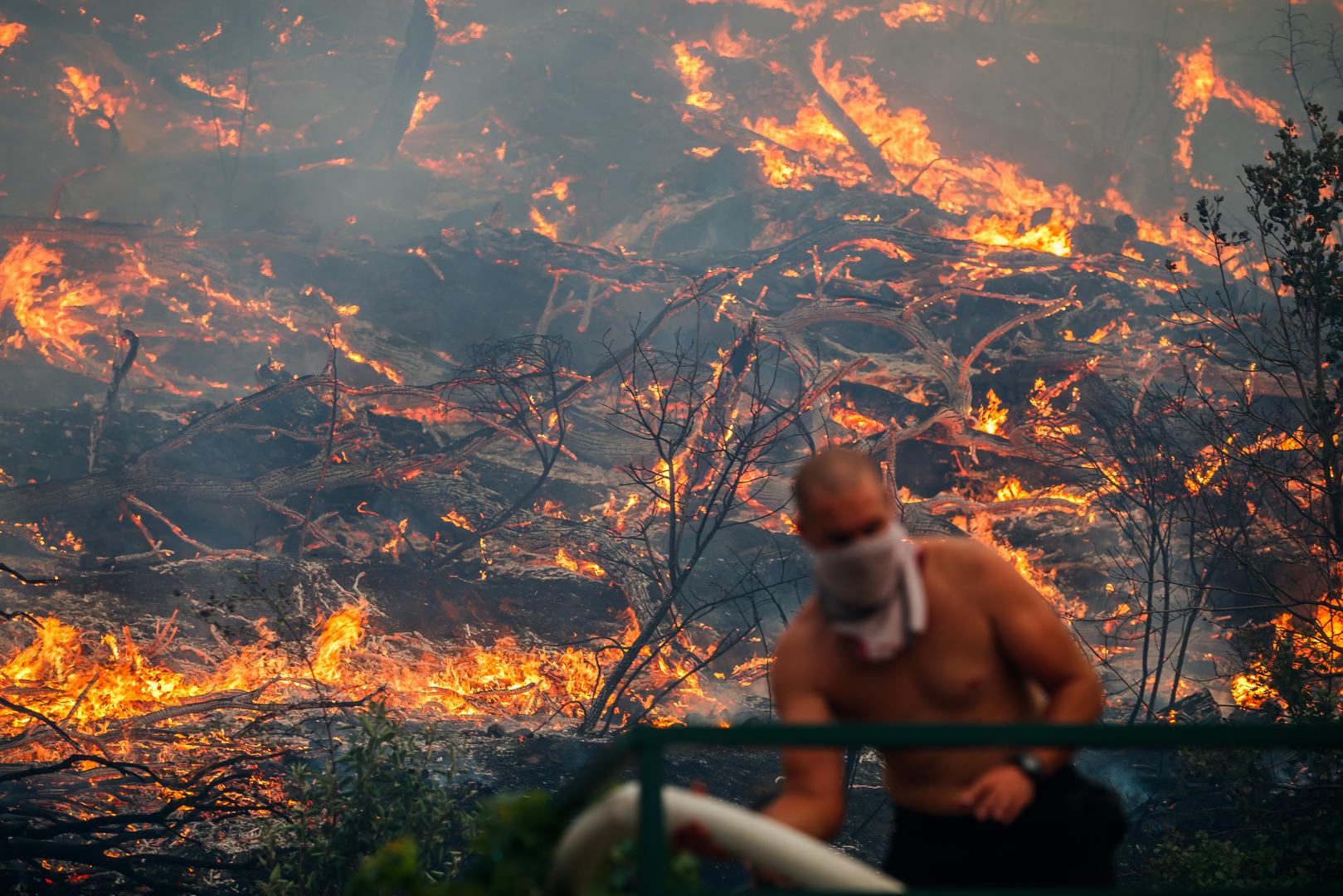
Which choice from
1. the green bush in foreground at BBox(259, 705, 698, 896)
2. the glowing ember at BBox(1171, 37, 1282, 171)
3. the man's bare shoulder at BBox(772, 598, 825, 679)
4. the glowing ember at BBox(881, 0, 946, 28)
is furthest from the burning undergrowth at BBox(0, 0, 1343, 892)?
the man's bare shoulder at BBox(772, 598, 825, 679)

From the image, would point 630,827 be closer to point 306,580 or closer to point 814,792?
point 814,792

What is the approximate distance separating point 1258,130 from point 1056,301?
2294 cm

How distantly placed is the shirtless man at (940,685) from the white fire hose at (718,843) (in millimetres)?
302

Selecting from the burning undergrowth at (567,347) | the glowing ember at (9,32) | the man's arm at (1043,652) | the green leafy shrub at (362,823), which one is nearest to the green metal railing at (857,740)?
the man's arm at (1043,652)

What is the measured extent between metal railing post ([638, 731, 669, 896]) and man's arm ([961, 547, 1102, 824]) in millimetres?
736

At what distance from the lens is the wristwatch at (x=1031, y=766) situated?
1833 mm

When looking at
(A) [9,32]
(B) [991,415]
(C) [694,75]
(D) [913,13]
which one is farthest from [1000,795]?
(D) [913,13]

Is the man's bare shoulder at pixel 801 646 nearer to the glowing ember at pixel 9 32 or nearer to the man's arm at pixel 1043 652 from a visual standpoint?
the man's arm at pixel 1043 652

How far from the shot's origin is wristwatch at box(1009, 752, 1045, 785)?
183 cm

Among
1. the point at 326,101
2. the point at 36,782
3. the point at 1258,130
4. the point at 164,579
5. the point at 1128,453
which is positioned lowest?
the point at 36,782

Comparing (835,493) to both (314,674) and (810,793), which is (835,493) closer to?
(810,793)

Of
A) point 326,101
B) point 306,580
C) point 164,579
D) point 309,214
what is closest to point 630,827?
point 306,580

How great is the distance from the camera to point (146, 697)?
790 centimetres

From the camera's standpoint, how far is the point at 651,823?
4.90 feet
